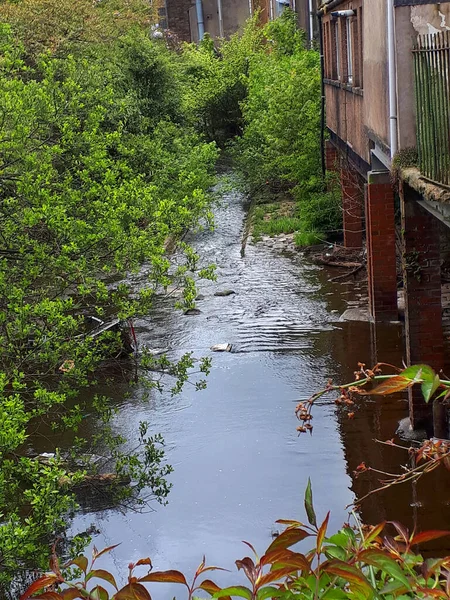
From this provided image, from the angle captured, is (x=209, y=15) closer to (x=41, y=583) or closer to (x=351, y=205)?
(x=351, y=205)

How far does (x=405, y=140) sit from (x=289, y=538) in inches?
305

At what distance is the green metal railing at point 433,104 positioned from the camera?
22.9ft

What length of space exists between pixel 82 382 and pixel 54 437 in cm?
486

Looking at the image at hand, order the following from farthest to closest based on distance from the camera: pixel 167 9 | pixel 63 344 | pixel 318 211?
pixel 167 9
pixel 318 211
pixel 63 344

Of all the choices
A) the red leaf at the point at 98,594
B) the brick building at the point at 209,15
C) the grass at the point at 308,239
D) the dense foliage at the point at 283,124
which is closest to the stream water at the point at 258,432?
the grass at the point at 308,239

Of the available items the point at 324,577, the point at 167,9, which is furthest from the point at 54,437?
the point at 167,9

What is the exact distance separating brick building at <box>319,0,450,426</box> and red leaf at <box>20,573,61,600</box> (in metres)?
5.19

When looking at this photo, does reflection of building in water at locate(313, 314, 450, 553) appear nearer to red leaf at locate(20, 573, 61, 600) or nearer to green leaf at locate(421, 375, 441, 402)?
green leaf at locate(421, 375, 441, 402)

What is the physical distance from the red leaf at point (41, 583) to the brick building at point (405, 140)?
5.19 m

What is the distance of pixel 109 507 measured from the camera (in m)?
9.62

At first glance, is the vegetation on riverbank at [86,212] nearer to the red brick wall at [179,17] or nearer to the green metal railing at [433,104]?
the green metal railing at [433,104]

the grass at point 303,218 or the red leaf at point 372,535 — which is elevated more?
the red leaf at point 372,535

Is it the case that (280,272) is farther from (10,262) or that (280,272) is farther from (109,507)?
(10,262)

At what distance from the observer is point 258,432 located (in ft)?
36.2
